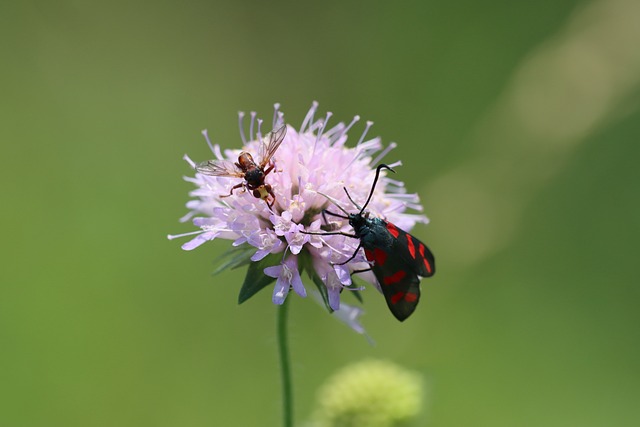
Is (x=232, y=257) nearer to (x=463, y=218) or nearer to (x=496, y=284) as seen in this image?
(x=463, y=218)

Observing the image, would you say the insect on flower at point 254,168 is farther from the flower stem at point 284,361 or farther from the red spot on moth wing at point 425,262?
the red spot on moth wing at point 425,262

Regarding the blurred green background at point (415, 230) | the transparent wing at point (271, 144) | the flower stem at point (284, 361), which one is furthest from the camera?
the blurred green background at point (415, 230)

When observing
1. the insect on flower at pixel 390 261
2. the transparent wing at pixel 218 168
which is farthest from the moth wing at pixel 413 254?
the transparent wing at pixel 218 168

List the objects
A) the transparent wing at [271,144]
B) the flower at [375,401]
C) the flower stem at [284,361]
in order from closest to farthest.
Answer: the flower stem at [284,361] < the transparent wing at [271,144] < the flower at [375,401]

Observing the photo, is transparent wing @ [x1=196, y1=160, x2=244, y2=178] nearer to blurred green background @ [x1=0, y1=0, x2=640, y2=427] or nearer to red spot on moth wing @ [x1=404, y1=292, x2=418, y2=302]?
red spot on moth wing @ [x1=404, y1=292, x2=418, y2=302]

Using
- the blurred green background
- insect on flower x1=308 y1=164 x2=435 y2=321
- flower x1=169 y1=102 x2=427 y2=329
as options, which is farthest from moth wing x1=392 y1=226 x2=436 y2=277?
the blurred green background

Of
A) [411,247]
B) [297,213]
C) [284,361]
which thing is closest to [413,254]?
[411,247]

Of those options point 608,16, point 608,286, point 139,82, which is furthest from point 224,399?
point 608,16
